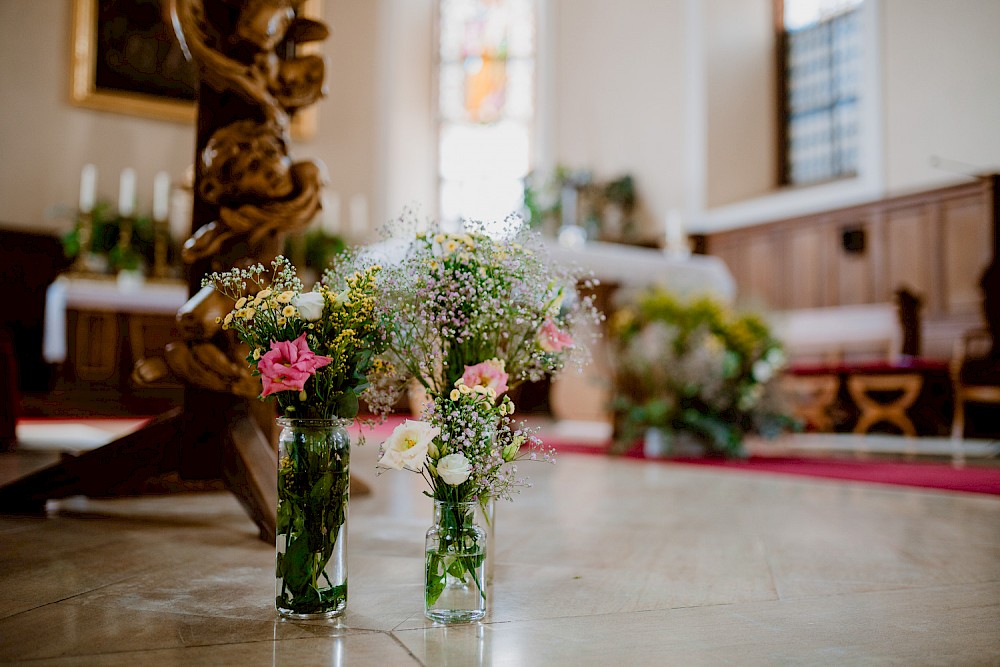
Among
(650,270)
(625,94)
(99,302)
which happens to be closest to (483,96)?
(625,94)

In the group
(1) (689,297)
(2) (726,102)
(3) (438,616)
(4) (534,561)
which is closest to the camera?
(3) (438,616)

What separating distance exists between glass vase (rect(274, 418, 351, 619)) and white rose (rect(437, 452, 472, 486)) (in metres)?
0.16

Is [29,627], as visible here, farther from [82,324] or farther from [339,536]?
[82,324]

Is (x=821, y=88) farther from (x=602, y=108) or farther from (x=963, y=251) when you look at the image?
(x=963, y=251)

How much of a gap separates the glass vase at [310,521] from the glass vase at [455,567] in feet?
0.46

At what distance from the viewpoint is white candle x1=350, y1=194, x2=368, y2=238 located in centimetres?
851

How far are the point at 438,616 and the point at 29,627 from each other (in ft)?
1.91

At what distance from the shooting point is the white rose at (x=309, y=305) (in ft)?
3.92

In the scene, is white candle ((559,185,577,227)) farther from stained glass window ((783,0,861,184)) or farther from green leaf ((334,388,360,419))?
green leaf ((334,388,360,419))

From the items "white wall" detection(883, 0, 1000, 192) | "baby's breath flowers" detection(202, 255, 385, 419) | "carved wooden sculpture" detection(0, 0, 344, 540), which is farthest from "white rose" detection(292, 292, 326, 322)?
"white wall" detection(883, 0, 1000, 192)

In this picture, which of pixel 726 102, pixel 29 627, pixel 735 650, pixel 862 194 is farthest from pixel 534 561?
pixel 726 102

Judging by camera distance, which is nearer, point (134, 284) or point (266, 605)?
point (266, 605)

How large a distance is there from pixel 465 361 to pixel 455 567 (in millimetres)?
355

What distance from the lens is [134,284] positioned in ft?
19.0
